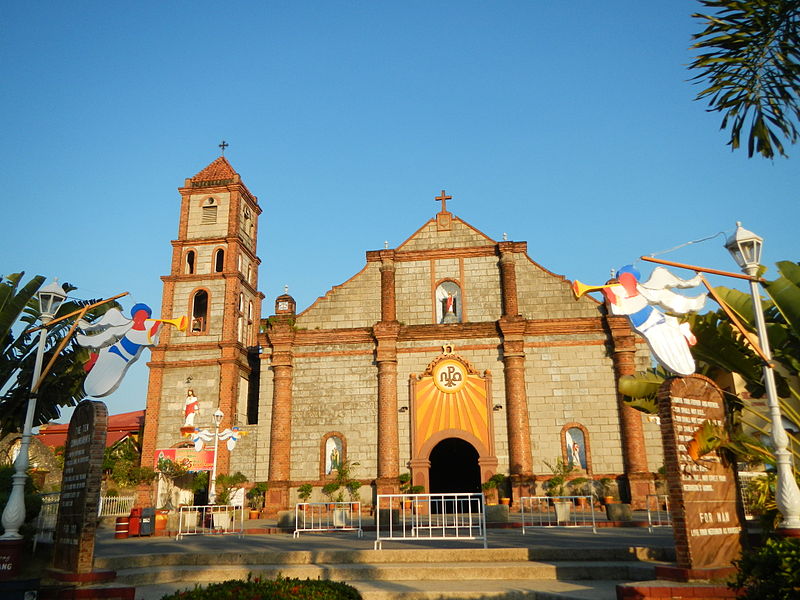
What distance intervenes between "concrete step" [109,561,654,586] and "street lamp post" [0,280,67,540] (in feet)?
6.30

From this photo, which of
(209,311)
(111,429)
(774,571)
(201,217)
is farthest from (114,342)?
(111,429)

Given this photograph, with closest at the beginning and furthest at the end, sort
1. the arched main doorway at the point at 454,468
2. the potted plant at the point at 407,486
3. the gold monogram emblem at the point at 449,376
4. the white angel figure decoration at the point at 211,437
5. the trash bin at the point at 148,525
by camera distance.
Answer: the trash bin at the point at 148,525
the white angel figure decoration at the point at 211,437
the potted plant at the point at 407,486
the gold monogram emblem at the point at 449,376
the arched main doorway at the point at 454,468

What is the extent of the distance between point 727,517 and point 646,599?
2172 mm

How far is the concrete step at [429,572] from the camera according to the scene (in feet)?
34.8

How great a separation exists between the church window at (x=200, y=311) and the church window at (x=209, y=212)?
3624mm

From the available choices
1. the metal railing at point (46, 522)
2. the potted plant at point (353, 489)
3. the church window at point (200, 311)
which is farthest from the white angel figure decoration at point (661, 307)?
the church window at point (200, 311)

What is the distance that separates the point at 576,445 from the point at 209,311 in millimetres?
16884

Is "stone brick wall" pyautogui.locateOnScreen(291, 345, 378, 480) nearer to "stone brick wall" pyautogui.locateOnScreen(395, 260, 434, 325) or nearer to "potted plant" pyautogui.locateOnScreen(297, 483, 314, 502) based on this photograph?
"potted plant" pyautogui.locateOnScreen(297, 483, 314, 502)

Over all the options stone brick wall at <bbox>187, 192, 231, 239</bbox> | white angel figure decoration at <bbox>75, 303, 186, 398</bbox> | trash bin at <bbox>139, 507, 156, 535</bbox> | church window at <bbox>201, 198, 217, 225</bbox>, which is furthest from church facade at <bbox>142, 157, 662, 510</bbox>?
white angel figure decoration at <bbox>75, 303, 186, 398</bbox>

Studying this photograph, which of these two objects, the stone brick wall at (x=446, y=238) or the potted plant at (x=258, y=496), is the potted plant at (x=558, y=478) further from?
the potted plant at (x=258, y=496)

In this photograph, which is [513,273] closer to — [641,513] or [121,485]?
[641,513]

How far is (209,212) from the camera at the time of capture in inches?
1245

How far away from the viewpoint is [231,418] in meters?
27.1

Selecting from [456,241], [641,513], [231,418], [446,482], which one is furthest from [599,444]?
[231,418]
